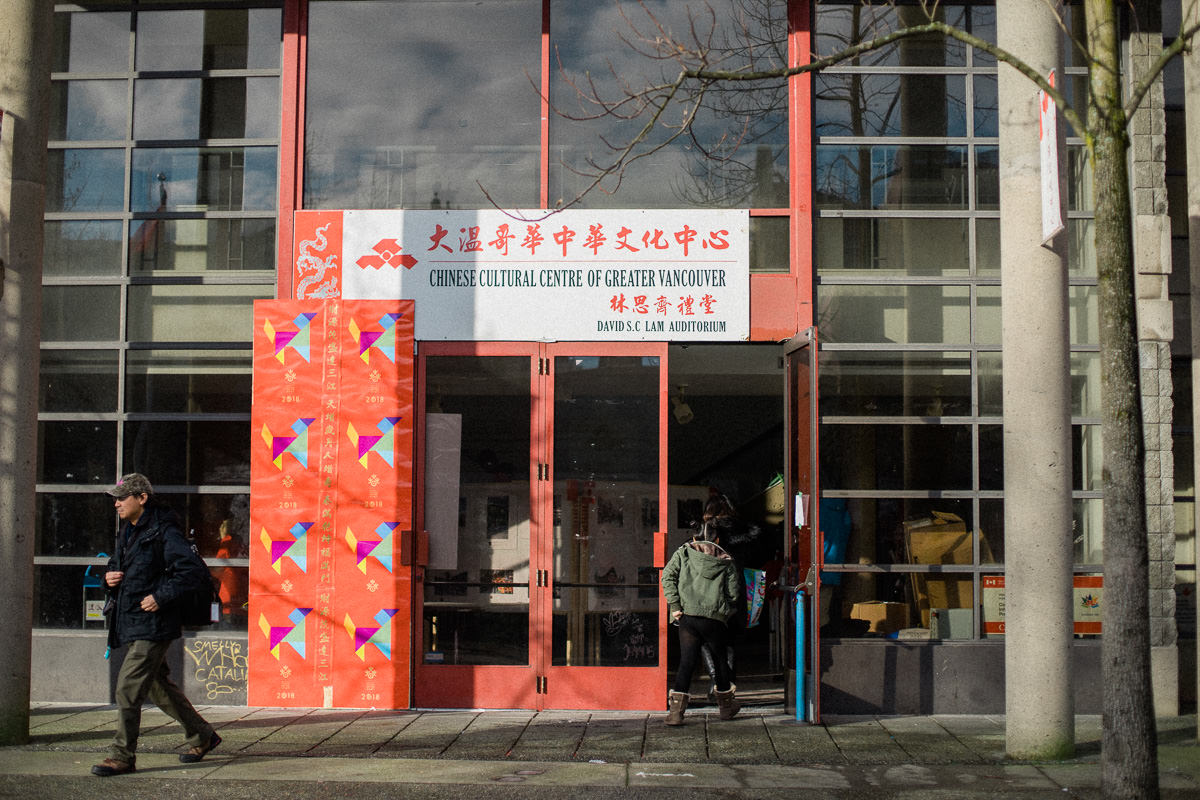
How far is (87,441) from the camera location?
9531 mm

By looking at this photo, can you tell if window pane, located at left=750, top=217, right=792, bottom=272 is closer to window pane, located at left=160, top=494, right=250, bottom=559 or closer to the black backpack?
window pane, located at left=160, top=494, right=250, bottom=559

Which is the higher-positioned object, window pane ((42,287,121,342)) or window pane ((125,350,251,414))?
window pane ((42,287,121,342))

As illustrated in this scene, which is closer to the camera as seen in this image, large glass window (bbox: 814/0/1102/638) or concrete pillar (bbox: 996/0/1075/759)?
concrete pillar (bbox: 996/0/1075/759)

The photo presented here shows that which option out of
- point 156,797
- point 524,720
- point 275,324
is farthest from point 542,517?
point 156,797

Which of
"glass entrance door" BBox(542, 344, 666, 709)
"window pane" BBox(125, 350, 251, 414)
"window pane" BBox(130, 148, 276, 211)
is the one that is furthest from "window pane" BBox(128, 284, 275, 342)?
"glass entrance door" BBox(542, 344, 666, 709)

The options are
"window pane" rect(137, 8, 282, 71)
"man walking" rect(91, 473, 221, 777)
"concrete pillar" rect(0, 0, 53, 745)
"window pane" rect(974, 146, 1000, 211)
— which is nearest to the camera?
"man walking" rect(91, 473, 221, 777)

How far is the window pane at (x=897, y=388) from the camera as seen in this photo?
9.17m

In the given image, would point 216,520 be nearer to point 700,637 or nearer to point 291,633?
point 291,633

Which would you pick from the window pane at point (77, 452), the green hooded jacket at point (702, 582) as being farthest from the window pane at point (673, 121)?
the window pane at point (77, 452)

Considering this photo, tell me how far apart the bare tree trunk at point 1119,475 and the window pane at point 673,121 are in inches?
143

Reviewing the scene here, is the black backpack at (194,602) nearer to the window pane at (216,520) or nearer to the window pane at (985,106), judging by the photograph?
the window pane at (216,520)

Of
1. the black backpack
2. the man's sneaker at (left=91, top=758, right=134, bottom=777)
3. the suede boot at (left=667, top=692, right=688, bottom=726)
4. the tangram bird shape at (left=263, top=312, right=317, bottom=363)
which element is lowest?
the man's sneaker at (left=91, top=758, right=134, bottom=777)

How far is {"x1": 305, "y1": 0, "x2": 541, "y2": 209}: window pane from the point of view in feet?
31.1

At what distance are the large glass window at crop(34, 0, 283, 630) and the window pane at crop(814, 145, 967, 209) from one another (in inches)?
174
